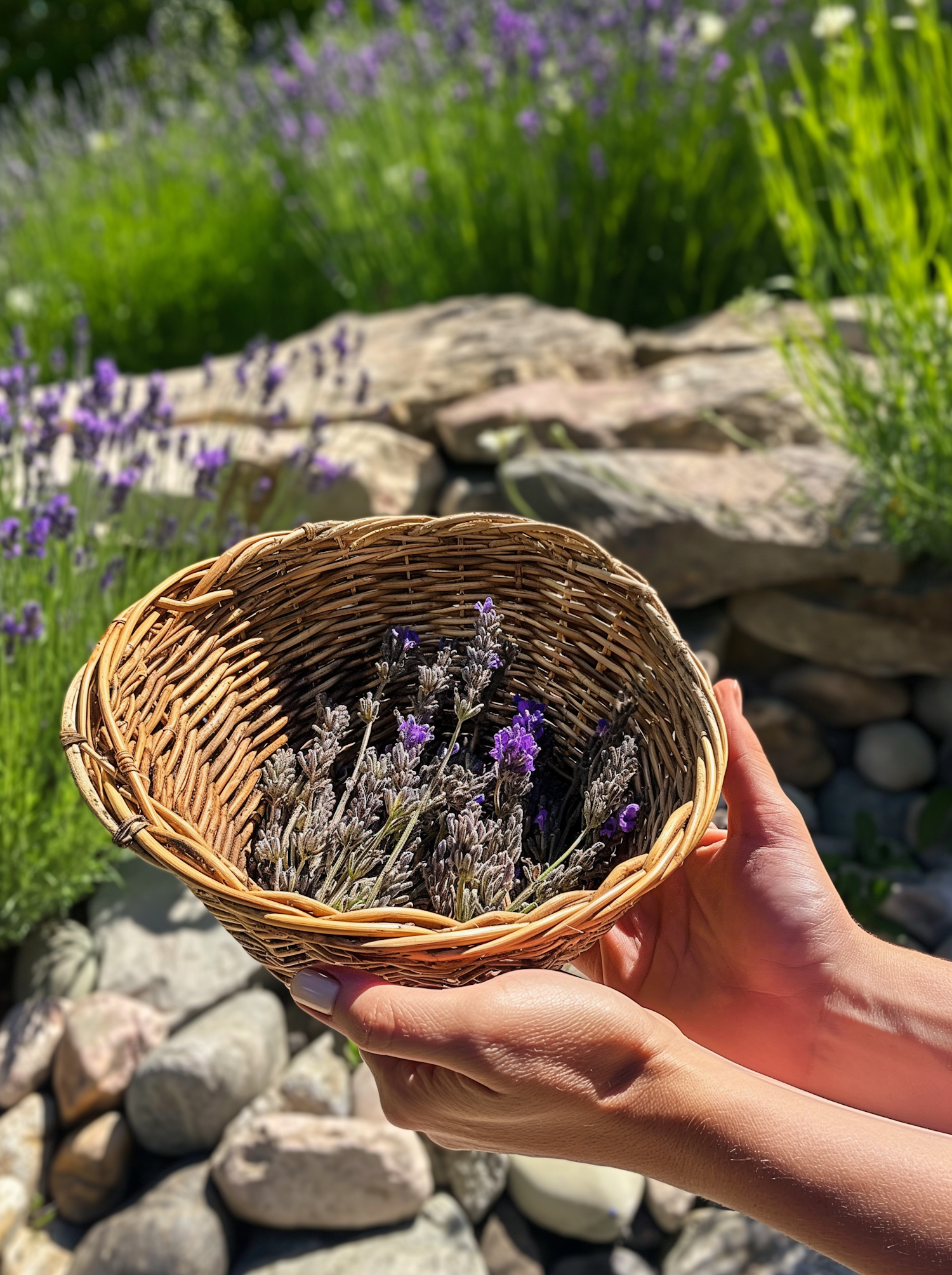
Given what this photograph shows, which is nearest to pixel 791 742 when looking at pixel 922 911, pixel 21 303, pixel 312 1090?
pixel 922 911

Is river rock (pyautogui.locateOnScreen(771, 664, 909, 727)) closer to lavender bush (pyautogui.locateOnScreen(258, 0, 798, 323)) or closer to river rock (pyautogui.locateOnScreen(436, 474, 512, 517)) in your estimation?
river rock (pyautogui.locateOnScreen(436, 474, 512, 517))

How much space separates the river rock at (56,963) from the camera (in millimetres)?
1928

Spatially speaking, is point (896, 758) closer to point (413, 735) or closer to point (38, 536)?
point (413, 735)

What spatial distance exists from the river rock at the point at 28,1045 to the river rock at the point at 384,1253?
0.52m

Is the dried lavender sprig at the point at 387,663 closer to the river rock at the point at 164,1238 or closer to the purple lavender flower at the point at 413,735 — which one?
the purple lavender flower at the point at 413,735

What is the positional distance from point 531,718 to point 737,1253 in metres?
1.06

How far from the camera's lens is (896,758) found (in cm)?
250

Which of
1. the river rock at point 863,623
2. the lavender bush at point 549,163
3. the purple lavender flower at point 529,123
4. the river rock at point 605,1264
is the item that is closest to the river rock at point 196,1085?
the river rock at point 605,1264

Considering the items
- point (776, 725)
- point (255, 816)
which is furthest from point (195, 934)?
point (776, 725)

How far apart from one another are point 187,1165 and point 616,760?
1.19 m

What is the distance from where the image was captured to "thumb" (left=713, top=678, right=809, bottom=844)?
1192mm

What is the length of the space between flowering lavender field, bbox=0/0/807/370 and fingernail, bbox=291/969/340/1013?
10.1 ft

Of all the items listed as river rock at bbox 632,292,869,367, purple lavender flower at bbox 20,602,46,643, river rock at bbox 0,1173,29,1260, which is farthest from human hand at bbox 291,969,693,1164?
river rock at bbox 632,292,869,367

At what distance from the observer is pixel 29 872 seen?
1.79m
